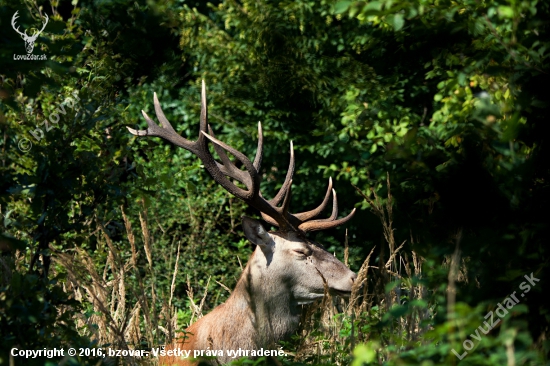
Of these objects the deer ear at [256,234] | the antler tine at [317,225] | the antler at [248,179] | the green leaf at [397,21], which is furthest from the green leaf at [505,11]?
the antler tine at [317,225]

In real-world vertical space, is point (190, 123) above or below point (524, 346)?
above

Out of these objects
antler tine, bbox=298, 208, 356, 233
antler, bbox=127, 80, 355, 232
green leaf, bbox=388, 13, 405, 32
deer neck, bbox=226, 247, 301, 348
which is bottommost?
deer neck, bbox=226, 247, 301, 348

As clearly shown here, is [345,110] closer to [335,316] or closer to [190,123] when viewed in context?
[190,123]

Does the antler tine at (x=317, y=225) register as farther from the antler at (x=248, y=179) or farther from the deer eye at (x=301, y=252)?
the deer eye at (x=301, y=252)

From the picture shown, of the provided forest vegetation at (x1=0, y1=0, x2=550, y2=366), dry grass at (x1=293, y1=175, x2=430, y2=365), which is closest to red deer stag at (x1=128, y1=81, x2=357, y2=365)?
forest vegetation at (x1=0, y1=0, x2=550, y2=366)

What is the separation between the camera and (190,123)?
8336 mm

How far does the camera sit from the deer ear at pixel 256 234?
4.82 metres

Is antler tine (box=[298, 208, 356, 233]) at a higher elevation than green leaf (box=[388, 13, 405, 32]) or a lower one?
A: lower

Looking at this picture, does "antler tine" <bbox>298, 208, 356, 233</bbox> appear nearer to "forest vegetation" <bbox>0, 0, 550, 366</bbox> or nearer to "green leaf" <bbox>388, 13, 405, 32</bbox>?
"forest vegetation" <bbox>0, 0, 550, 366</bbox>

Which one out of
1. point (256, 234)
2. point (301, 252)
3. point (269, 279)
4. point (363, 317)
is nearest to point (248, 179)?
point (256, 234)

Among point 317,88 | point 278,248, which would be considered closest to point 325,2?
point 317,88

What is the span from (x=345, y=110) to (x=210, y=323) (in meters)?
3.41

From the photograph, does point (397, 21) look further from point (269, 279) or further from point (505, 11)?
point (269, 279)

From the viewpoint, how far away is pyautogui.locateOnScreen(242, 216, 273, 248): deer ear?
482 centimetres
